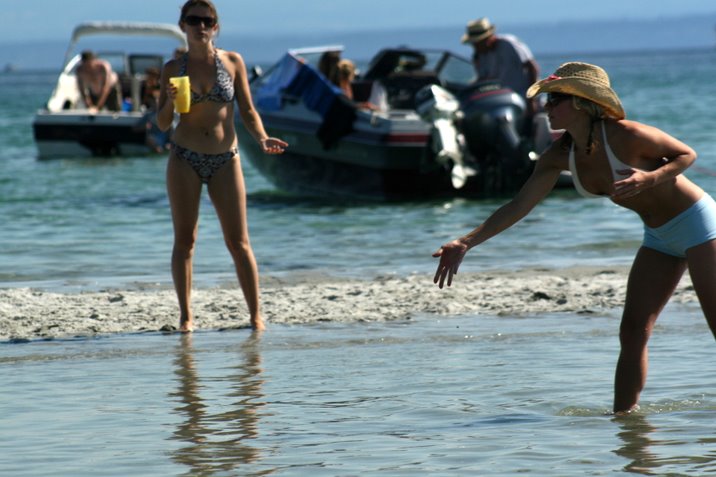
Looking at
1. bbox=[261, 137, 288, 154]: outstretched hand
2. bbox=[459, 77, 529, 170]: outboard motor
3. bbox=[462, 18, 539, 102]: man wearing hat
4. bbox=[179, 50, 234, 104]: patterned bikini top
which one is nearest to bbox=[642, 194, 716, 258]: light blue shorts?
bbox=[261, 137, 288, 154]: outstretched hand

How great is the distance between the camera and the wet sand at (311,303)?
25.7ft

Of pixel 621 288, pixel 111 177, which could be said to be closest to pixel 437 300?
pixel 621 288

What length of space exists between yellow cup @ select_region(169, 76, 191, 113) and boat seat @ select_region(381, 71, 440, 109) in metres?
10.2

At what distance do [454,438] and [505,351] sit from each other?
1772mm

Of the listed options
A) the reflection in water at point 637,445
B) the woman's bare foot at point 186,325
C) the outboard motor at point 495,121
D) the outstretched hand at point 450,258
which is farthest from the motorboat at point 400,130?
the outstretched hand at point 450,258

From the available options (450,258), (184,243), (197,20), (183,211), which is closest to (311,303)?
(184,243)

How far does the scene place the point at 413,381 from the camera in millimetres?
6230

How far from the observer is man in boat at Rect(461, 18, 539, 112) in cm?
1481

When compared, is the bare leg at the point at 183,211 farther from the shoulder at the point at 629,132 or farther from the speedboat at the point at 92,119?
the speedboat at the point at 92,119

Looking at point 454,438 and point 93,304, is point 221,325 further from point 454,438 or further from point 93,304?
point 454,438

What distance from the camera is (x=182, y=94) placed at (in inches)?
266

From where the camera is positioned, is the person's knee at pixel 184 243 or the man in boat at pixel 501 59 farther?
the man in boat at pixel 501 59

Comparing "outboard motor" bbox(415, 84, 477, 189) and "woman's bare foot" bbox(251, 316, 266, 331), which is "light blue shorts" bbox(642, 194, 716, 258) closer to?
"woman's bare foot" bbox(251, 316, 266, 331)

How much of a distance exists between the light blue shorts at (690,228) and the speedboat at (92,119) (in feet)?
64.7
